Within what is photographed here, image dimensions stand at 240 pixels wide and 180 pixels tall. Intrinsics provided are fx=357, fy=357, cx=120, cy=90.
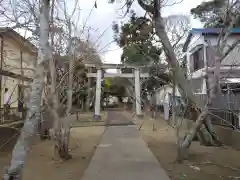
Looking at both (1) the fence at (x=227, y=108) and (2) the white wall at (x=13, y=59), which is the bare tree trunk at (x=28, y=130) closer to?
(2) the white wall at (x=13, y=59)

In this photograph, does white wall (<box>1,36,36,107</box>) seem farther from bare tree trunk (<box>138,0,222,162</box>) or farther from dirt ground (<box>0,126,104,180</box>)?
bare tree trunk (<box>138,0,222,162</box>)

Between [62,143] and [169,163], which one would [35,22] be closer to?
[62,143]

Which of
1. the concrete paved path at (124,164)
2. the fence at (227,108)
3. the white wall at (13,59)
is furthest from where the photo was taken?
the fence at (227,108)

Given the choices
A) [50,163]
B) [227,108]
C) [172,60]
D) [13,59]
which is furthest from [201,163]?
[13,59]

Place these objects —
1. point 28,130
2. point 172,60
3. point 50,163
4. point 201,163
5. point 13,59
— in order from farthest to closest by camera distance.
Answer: point 13,59
point 172,60
point 50,163
point 201,163
point 28,130

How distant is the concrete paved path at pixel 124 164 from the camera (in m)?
8.12

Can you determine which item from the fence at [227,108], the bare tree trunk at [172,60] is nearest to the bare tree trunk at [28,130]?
the bare tree trunk at [172,60]

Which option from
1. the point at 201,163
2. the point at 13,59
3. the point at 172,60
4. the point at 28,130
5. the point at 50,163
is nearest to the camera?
the point at 28,130

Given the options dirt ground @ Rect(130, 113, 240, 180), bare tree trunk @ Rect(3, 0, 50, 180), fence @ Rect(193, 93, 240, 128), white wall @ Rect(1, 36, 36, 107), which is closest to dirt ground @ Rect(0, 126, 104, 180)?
white wall @ Rect(1, 36, 36, 107)

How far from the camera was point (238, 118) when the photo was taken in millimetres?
12141

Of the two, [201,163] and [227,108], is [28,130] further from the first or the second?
[227,108]

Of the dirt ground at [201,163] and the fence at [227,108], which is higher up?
the fence at [227,108]

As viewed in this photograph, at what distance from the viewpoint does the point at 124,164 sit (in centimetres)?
964

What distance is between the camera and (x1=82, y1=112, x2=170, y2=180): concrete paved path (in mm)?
8125
